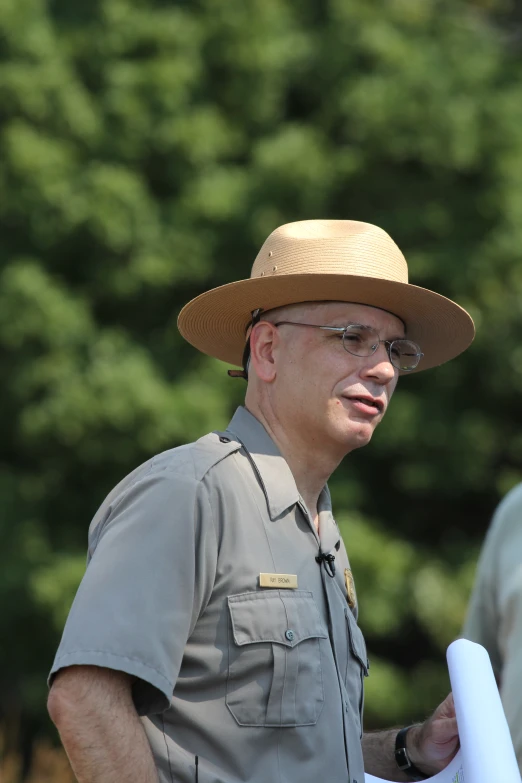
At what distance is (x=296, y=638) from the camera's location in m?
2.06

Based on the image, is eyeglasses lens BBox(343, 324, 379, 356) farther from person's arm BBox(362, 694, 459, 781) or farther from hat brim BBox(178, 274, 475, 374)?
person's arm BBox(362, 694, 459, 781)

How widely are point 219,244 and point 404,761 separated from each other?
6.38 metres

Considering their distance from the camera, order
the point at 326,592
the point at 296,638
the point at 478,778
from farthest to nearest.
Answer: the point at 326,592
the point at 296,638
the point at 478,778

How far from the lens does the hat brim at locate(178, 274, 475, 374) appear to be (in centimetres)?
233

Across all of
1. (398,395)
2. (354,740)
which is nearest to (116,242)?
(398,395)

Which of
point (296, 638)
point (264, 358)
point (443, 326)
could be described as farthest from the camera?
point (443, 326)

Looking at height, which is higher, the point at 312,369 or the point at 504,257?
the point at 504,257

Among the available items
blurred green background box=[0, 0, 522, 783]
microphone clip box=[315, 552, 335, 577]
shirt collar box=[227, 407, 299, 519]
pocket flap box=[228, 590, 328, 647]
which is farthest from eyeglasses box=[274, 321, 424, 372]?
blurred green background box=[0, 0, 522, 783]

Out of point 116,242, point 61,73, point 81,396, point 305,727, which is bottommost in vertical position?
point 305,727

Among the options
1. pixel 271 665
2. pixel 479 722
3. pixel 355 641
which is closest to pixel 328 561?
pixel 355 641

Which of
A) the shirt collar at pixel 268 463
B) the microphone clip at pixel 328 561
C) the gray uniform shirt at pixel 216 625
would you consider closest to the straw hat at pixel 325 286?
the shirt collar at pixel 268 463

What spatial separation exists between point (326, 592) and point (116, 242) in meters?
6.15

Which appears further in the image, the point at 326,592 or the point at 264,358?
the point at 264,358

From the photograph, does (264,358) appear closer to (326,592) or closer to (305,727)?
(326,592)
